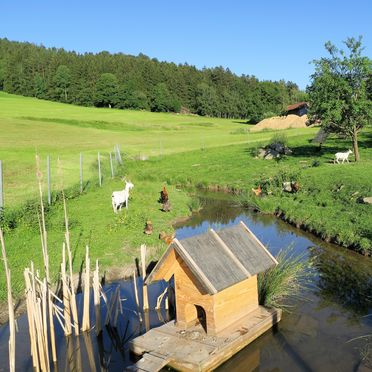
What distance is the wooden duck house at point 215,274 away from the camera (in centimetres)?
1066

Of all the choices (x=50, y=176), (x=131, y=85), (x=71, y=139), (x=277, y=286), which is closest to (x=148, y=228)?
(x=277, y=286)

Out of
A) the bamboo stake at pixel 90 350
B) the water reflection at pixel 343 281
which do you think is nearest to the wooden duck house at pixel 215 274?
the bamboo stake at pixel 90 350

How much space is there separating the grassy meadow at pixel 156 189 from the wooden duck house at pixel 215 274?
12.4ft

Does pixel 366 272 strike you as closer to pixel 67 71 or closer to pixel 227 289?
pixel 227 289

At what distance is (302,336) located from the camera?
39.0ft

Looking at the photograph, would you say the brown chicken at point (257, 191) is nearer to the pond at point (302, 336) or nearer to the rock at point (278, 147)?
the pond at point (302, 336)

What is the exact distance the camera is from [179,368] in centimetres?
1012

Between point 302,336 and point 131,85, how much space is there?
129 metres

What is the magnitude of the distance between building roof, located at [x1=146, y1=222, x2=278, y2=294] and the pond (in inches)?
80.0

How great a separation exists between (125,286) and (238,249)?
568 cm

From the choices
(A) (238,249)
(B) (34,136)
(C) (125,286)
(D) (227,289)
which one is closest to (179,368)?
(D) (227,289)

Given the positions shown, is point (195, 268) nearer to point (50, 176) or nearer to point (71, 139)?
point (50, 176)

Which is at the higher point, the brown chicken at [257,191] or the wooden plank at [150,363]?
the brown chicken at [257,191]

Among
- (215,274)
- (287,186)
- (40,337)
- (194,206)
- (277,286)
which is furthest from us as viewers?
(287,186)
